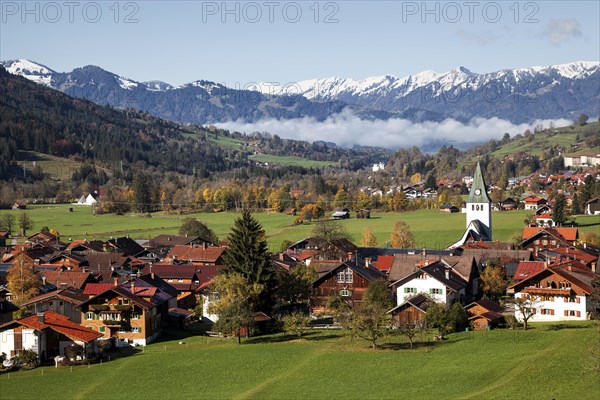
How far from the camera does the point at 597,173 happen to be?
568 ft

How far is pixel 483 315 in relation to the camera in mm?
50531

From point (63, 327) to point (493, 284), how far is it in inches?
1149

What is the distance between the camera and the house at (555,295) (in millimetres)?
53719

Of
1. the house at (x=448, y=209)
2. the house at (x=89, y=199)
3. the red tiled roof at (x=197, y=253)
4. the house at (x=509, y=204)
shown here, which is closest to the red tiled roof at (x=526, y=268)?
the red tiled roof at (x=197, y=253)

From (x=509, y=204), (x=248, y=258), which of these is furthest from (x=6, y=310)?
(x=509, y=204)

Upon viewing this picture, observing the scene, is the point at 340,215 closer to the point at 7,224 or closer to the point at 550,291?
the point at 7,224

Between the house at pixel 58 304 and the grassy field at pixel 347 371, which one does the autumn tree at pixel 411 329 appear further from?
the house at pixel 58 304

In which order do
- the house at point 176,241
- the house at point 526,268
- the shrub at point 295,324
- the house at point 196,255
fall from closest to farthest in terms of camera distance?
1. the shrub at point 295,324
2. the house at point 526,268
3. the house at point 196,255
4. the house at point 176,241

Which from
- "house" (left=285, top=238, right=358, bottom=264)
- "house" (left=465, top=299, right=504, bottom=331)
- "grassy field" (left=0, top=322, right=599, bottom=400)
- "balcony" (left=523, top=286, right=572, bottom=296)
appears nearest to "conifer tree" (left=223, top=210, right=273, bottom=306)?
"grassy field" (left=0, top=322, right=599, bottom=400)

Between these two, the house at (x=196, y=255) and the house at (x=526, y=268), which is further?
the house at (x=196, y=255)

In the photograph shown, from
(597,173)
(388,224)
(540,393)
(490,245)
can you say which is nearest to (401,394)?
(540,393)

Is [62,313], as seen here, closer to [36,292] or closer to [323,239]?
[36,292]

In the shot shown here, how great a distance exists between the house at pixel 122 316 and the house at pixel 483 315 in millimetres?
18526

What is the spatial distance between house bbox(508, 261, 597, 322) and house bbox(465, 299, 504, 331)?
2513 millimetres
